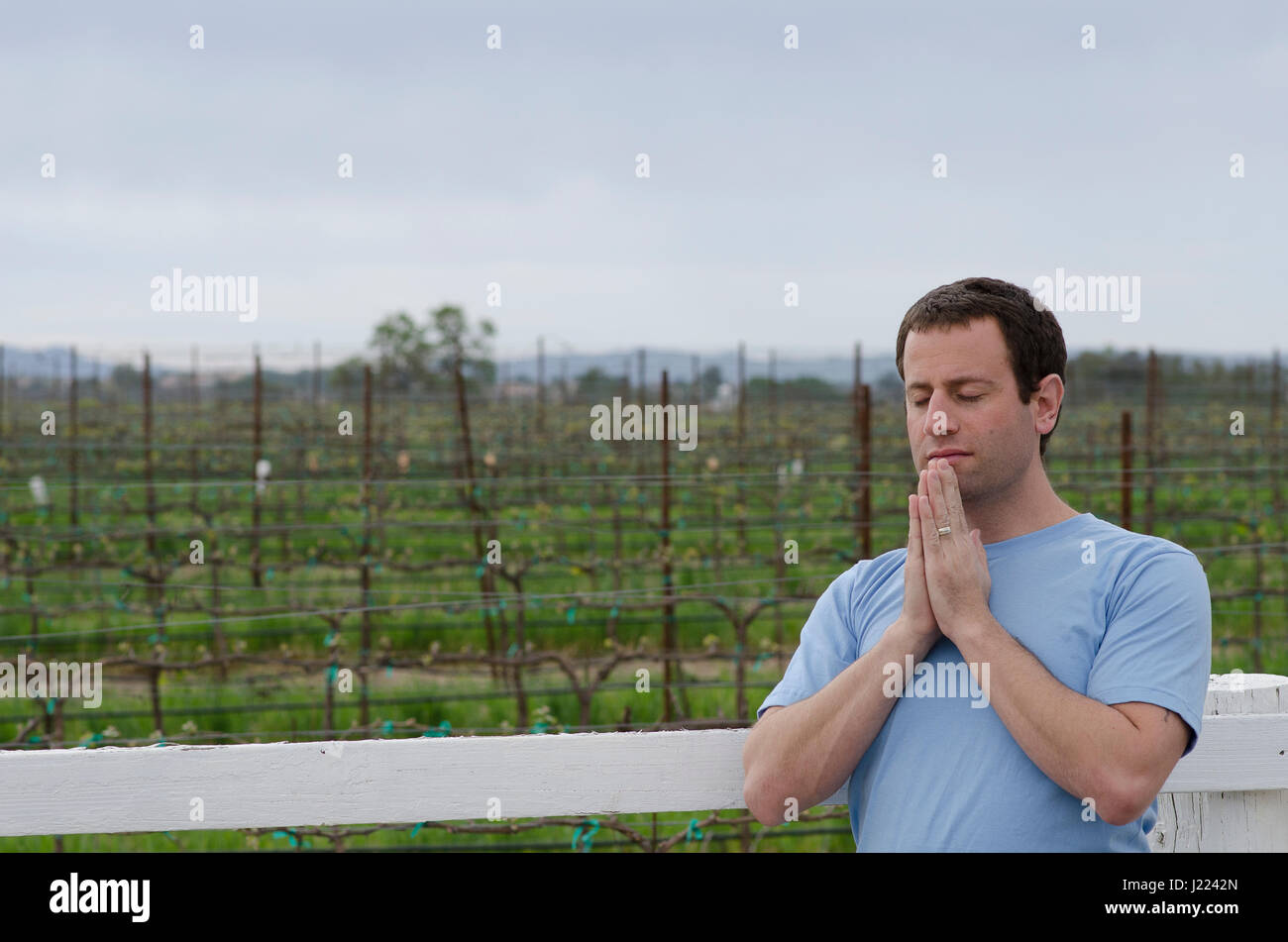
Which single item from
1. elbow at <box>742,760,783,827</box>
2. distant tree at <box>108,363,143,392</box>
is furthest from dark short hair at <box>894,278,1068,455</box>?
distant tree at <box>108,363,143,392</box>

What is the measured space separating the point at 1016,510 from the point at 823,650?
32cm

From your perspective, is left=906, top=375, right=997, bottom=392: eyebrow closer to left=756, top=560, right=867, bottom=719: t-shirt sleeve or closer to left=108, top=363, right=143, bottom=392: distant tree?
left=756, top=560, right=867, bottom=719: t-shirt sleeve

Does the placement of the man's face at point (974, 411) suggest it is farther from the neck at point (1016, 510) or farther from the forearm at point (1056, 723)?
the forearm at point (1056, 723)

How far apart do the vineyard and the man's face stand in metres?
1.49

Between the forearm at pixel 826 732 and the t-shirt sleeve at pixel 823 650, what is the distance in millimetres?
42

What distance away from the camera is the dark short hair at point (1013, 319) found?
58.1 inches

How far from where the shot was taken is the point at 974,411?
4.78 ft

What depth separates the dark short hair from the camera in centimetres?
148

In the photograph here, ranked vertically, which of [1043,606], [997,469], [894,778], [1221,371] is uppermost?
[1221,371]

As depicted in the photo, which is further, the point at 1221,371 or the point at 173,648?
the point at 1221,371

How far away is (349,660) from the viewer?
261 inches
